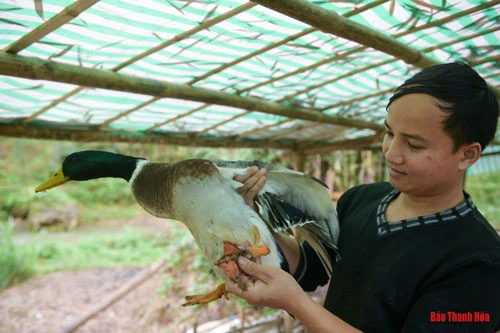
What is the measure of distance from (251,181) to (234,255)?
0.26 meters

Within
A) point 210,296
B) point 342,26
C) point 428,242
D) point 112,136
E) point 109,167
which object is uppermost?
point 342,26

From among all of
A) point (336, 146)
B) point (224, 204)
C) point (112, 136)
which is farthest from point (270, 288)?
point (336, 146)

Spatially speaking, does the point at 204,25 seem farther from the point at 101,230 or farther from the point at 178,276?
the point at 101,230

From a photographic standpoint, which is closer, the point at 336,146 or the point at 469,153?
the point at 469,153

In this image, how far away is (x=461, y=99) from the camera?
1042 mm

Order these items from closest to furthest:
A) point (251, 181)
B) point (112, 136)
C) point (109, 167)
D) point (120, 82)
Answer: point (251, 181)
point (109, 167)
point (120, 82)
point (112, 136)

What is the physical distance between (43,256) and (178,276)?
3.37 meters

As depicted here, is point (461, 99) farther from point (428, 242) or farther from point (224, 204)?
point (224, 204)

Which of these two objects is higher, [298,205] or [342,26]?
[342,26]

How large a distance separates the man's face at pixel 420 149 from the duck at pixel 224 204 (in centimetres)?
41

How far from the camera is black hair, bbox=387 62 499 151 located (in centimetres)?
104

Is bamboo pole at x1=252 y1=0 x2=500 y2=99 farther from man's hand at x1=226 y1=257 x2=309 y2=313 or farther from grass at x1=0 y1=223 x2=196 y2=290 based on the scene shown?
grass at x1=0 y1=223 x2=196 y2=290

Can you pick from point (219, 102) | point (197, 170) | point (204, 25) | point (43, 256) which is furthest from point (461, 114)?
point (43, 256)

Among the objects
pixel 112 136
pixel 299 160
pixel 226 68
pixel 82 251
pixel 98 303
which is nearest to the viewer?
pixel 226 68
